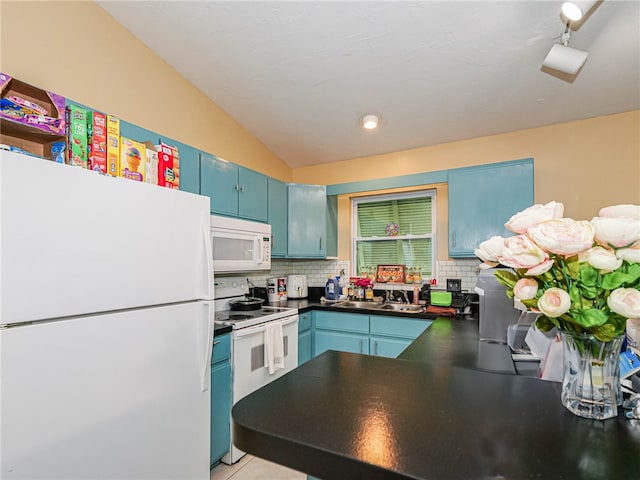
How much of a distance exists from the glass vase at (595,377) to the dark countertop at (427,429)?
0.03 meters

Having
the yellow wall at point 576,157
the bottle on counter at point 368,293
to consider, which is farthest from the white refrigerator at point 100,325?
the yellow wall at point 576,157

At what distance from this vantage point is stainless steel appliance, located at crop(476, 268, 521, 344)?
1.80 metres

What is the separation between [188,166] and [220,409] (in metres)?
1.67

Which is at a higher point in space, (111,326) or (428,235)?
(428,235)

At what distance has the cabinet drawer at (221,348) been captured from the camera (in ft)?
7.00

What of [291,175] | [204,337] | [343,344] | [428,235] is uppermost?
[291,175]

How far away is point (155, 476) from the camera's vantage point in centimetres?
163

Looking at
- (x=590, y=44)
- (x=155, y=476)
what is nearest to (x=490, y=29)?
(x=590, y=44)

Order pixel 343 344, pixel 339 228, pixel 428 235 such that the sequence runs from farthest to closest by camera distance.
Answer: pixel 339 228, pixel 428 235, pixel 343 344

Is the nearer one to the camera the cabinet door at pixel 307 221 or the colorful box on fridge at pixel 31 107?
the colorful box on fridge at pixel 31 107

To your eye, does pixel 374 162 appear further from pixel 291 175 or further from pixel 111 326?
pixel 111 326

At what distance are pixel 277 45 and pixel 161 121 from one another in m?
1.01

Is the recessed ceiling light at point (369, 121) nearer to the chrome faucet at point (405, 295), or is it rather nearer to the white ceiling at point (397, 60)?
the white ceiling at point (397, 60)

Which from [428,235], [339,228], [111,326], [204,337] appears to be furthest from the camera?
[339,228]
